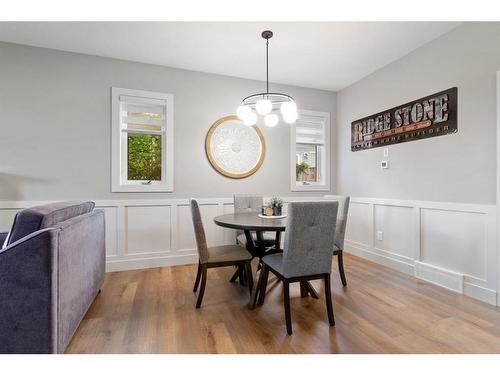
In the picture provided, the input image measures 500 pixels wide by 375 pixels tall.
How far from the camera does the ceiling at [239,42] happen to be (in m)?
2.41

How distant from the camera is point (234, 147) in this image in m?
3.57

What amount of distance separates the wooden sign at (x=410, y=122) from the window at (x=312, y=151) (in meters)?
0.53

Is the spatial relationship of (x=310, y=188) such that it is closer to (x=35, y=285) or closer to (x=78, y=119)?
(x=78, y=119)

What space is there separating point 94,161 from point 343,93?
3732 millimetres

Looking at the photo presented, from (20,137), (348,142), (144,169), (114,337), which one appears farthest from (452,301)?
(20,137)

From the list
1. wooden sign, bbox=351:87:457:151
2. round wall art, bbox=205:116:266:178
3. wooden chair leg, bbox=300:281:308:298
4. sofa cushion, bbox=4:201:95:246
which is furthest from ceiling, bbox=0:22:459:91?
wooden chair leg, bbox=300:281:308:298

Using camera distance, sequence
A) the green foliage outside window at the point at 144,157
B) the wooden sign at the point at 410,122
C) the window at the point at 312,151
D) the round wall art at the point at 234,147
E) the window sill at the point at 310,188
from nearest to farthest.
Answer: the wooden sign at the point at 410,122
the green foliage outside window at the point at 144,157
the round wall art at the point at 234,147
the window sill at the point at 310,188
the window at the point at 312,151

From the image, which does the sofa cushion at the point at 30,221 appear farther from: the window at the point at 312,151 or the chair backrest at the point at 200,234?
the window at the point at 312,151

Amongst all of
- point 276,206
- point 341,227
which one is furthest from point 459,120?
point 276,206

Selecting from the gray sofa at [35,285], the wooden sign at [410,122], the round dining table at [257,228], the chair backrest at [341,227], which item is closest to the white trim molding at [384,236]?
Result: the wooden sign at [410,122]

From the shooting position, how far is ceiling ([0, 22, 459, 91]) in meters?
2.41

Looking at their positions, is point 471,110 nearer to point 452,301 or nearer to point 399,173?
point 399,173

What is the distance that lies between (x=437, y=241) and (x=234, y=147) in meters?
2.65

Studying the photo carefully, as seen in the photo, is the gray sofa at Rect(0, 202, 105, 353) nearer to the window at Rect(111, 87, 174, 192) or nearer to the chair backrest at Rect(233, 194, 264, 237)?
the window at Rect(111, 87, 174, 192)
